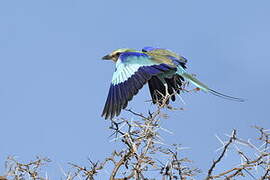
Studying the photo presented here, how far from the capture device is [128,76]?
551 cm

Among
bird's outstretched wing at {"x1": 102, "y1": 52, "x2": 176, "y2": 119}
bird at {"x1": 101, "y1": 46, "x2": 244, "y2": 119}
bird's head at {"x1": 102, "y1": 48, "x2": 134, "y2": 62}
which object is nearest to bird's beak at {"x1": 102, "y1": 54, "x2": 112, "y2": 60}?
bird's head at {"x1": 102, "y1": 48, "x2": 134, "y2": 62}

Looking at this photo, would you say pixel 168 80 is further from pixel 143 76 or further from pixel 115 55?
pixel 115 55

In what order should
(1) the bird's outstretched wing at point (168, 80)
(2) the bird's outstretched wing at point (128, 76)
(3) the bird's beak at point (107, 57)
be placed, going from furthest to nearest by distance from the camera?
(3) the bird's beak at point (107, 57), (1) the bird's outstretched wing at point (168, 80), (2) the bird's outstretched wing at point (128, 76)

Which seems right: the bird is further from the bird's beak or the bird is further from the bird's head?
the bird's beak

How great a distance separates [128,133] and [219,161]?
625 mm

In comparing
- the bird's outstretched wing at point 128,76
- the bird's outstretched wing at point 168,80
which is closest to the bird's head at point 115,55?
the bird's outstretched wing at point 168,80

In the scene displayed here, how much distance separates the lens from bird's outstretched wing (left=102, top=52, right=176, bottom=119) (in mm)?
4911

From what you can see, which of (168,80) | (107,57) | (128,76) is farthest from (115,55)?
(128,76)

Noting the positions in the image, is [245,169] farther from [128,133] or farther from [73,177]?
[73,177]

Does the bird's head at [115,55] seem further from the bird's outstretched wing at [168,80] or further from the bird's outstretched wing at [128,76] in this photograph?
the bird's outstretched wing at [128,76]

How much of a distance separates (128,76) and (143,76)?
16 centimetres

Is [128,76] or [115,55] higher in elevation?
[115,55]

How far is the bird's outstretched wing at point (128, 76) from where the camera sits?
4.91 m

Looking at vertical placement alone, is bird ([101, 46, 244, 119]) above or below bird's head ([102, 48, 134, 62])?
below
